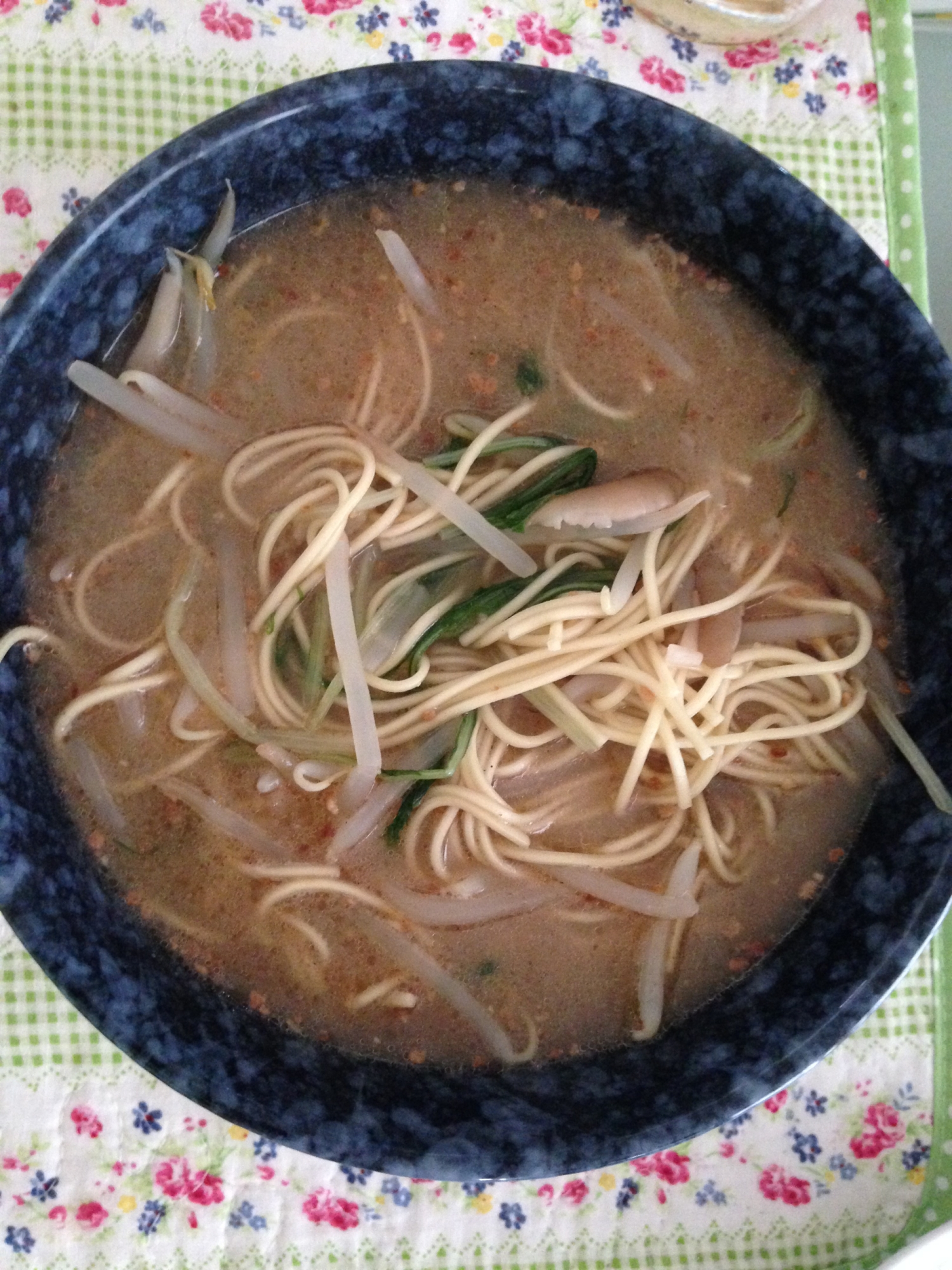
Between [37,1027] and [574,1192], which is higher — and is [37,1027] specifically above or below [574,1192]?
above

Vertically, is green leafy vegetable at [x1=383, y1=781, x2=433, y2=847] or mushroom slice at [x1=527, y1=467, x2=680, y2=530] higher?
mushroom slice at [x1=527, y1=467, x2=680, y2=530]

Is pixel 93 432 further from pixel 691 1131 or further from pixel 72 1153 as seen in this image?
pixel 691 1131

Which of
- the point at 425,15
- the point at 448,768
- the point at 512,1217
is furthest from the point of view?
the point at 425,15

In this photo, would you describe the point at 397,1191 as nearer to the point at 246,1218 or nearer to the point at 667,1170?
the point at 246,1218

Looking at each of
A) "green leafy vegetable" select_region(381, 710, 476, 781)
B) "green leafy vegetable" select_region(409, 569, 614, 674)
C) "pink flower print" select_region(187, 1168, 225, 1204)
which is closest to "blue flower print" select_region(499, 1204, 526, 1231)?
"pink flower print" select_region(187, 1168, 225, 1204)

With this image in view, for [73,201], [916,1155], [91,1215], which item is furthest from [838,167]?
[91,1215]

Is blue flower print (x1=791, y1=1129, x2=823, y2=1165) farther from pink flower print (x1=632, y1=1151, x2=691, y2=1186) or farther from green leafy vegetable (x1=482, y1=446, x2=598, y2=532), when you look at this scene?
green leafy vegetable (x1=482, y1=446, x2=598, y2=532)

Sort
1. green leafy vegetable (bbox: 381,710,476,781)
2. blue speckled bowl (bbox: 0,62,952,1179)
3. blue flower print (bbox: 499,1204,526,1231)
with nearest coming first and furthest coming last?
1. blue speckled bowl (bbox: 0,62,952,1179)
2. green leafy vegetable (bbox: 381,710,476,781)
3. blue flower print (bbox: 499,1204,526,1231)

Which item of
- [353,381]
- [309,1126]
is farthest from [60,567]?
[309,1126]
